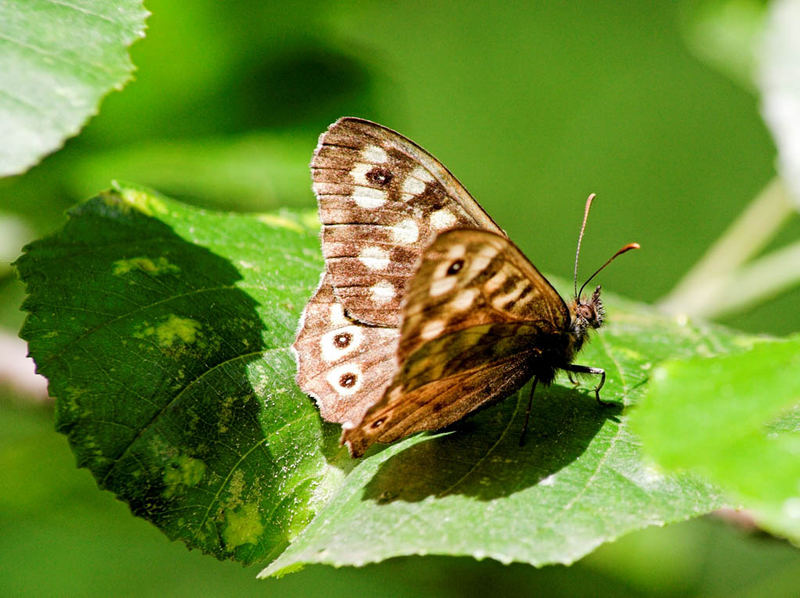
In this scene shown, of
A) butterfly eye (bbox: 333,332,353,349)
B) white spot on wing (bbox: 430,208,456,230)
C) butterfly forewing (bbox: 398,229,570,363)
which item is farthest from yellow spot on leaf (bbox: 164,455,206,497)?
white spot on wing (bbox: 430,208,456,230)

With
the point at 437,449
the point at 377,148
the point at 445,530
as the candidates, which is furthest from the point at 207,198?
the point at 445,530

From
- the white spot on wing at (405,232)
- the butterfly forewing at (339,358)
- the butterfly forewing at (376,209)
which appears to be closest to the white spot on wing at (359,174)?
the butterfly forewing at (376,209)

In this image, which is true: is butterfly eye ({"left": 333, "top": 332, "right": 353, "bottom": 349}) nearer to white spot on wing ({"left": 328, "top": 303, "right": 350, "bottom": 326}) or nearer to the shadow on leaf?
white spot on wing ({"left": 328, "top": 303, "right": 350, "bottom": 326})

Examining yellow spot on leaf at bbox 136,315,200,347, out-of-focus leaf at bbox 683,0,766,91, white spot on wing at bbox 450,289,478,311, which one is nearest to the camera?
white spot on wing at bbox 450,289,478,311

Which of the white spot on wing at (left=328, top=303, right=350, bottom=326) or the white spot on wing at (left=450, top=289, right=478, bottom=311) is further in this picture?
the white spot on wing at (left=328, top=303, right=350, bottom=326)

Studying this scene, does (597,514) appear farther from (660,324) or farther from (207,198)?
(207,198)

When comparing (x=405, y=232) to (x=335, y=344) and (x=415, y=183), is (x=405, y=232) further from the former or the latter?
(x=335, y=344)

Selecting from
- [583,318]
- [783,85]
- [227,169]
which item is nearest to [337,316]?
[583,318]

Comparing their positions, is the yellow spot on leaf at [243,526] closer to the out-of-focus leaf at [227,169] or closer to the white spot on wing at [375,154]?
the white spot on wing at [375,154]
